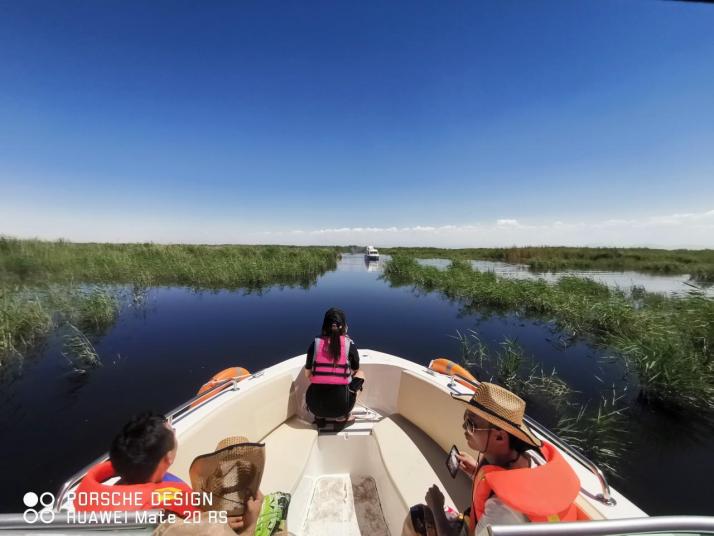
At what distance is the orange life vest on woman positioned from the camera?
123 centimetres

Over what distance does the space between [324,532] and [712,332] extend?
9.57 m

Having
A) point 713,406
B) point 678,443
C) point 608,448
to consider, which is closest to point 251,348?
point 608,448

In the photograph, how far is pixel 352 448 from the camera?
10.5 feet

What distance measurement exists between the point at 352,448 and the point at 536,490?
2.38 m

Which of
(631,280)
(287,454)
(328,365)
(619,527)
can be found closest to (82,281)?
(287,454)

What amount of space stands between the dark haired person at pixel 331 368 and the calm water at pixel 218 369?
13.8 ft

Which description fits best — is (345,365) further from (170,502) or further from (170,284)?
(170,284)

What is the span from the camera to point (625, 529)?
93 cm

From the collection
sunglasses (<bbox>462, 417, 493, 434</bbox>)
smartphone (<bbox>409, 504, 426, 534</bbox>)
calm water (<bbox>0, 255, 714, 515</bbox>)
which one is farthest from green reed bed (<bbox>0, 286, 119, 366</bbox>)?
sunglasses (<bbox>462, 417, 493, 434</bbox>)

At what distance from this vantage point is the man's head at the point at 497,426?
4.97ft

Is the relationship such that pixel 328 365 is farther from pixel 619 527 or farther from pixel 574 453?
pixel 619 527

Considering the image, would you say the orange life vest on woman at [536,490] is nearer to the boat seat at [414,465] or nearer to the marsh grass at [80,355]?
the boat seat at [414,465]

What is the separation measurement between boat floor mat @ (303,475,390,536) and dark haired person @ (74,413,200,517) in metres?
1.79

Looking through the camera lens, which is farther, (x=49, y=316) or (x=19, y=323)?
(x=49, y=316)
